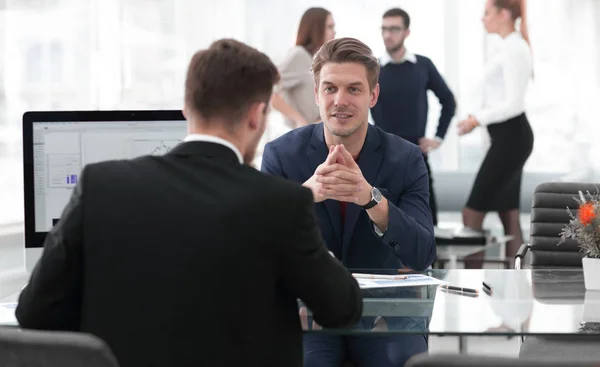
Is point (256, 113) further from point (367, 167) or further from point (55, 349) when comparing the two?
point (367, 167)

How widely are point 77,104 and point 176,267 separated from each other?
5.16m

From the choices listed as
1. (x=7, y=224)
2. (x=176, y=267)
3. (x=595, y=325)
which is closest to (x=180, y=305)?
(x=176, y=267)

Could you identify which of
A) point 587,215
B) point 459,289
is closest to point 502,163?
point 587,215

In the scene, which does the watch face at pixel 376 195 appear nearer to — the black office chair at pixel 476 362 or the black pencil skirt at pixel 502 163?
the black office chair at pixel 476 362

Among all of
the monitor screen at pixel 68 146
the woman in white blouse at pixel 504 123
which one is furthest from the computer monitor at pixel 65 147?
the woman in white blouse at pixel 504 123

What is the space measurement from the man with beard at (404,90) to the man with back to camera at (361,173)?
9.36ft

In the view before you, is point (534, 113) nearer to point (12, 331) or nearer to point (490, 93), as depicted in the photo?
Result: point (490, 93)

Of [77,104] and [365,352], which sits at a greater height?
[77,104]

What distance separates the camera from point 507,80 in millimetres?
5969

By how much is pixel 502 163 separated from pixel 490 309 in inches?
160

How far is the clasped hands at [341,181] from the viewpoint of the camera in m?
2.56

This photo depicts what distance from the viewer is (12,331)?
149cm

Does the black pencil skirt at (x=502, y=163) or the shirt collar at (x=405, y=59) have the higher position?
the shirt collar at (x=405, y=59)

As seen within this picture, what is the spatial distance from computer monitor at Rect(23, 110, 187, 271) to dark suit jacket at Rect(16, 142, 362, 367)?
1.12 meters
